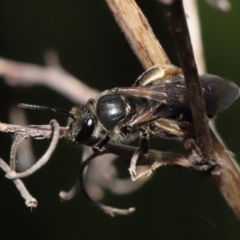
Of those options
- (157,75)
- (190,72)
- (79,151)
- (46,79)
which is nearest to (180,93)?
(157,75)

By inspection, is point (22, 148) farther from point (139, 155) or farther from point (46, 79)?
point (139, 155)

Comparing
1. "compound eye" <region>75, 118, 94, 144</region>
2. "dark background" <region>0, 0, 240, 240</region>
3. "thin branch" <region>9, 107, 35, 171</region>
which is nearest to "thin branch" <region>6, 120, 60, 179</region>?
"compound eye" <region>75, 118, 94, 144</region>

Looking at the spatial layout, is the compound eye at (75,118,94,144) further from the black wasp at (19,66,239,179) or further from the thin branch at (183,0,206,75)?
the thin branch at (183,0,206,75)

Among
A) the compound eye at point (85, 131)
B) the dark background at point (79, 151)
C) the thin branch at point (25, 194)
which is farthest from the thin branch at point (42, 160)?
the dark background at point (79, 151)

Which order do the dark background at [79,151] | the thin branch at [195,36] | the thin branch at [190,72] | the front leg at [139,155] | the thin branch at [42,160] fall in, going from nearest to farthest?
the thin branch at [190,72] < the thin branch at [42,160] < the front leg at [139,155] < the thin branch at [195,36] < the dark background at [79,151]

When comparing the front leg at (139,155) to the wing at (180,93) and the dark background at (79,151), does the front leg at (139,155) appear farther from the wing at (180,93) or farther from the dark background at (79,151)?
the dark background at (79,151)

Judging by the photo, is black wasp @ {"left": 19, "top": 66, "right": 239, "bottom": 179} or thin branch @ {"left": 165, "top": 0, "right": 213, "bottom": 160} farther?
black wasp @ {"left": 19, "top": 66, "right": 239, "bottom": 179}
